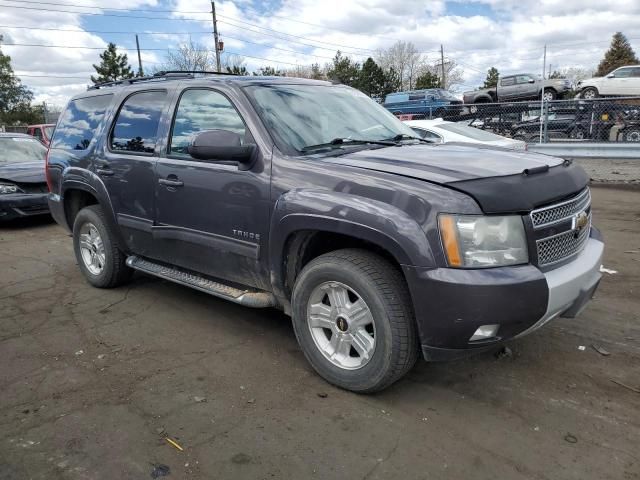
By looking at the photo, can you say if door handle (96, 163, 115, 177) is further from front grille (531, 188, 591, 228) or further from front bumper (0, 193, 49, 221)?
front bumper (0, 193, 49, 221)

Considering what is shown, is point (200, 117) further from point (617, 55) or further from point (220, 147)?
point (617, 55)

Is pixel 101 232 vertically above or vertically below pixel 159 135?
below

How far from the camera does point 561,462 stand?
2498mm

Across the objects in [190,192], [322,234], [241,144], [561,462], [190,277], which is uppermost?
[241,144]

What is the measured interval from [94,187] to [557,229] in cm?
391

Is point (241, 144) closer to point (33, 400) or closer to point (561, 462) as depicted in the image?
point (33, 400)

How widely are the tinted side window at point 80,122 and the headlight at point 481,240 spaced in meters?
3.67

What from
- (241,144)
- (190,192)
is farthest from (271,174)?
(190,192)

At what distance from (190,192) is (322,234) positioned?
118 cm

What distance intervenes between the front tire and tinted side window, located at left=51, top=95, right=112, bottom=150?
293cm

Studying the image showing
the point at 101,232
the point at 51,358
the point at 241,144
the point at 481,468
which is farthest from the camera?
the point at 101,232

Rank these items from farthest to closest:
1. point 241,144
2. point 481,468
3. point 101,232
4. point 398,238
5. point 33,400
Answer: point 101,232 → point 241,144 → point 33,400 → point 398,238 → point 481,468

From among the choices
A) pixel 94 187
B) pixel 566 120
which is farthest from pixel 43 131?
pixel 566 120

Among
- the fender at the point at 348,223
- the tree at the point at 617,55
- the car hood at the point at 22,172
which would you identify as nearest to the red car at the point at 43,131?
the car hood at the point at 22,172
